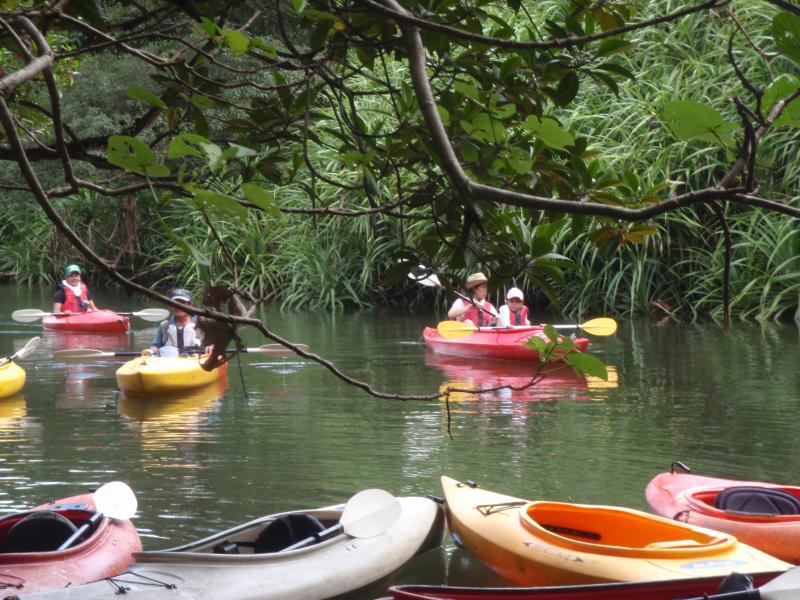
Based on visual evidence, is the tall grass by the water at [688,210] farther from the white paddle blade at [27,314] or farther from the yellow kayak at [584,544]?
the yellow kayak at [584,544]

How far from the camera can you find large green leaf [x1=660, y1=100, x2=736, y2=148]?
1300 millimetres

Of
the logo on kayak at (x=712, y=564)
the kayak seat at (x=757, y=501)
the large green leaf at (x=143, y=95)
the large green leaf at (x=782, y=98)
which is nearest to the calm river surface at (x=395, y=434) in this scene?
the kayak seat at (x=757, y=501)

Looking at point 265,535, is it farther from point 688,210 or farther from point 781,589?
point 688,210

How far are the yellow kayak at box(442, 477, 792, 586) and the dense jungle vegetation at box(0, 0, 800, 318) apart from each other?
1092mm

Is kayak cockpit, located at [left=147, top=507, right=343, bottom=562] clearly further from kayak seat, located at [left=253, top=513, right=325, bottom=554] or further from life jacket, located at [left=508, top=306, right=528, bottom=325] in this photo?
life jacket, located at [left=508, top=306, right=528, bottom=325]

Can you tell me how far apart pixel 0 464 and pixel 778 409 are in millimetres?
5567

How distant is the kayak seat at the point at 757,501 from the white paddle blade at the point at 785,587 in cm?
185

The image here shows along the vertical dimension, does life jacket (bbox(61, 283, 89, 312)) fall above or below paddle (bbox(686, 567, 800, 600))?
above

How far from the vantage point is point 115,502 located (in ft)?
15.9

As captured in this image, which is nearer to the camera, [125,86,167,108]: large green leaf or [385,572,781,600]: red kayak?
[125,86,167,108]: large green leaf

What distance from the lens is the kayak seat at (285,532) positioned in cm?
467

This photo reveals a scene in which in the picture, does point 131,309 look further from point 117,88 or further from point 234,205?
point 234,205

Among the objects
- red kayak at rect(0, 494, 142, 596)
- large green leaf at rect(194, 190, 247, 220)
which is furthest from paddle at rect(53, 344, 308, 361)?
large green leaf at rect(194, 190, 247, 220)

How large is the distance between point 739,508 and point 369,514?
1696 mm
